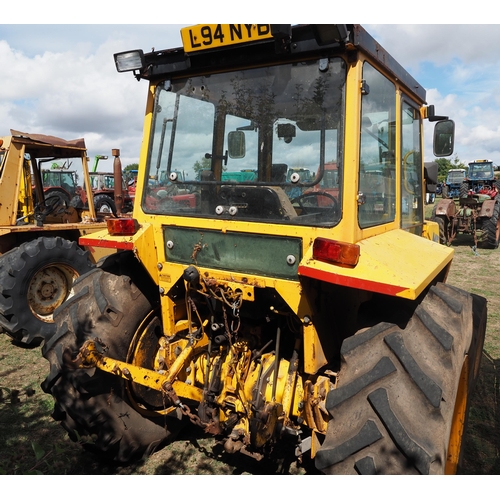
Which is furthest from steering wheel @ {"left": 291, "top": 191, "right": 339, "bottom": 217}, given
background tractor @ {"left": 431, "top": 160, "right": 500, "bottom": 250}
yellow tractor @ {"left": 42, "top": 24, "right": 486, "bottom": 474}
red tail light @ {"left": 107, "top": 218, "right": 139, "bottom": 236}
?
background tractor @ {"left": 431, "top": 160, "right": 500, "bottom": 250}

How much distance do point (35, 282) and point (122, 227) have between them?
3.39 metres

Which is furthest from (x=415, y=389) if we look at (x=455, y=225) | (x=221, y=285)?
(x=455, y=225)

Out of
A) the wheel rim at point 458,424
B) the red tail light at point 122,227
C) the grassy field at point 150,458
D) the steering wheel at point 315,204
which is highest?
the steering wheel at point 315,204

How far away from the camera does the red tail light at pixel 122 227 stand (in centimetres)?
282

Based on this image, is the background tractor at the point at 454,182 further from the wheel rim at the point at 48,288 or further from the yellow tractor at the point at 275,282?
the yellow tractor at the point at 275,282

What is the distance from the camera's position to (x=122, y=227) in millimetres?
2830

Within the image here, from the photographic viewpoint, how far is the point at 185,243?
2805 millimetres

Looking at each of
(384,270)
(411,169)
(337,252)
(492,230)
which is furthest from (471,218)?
(337,252)

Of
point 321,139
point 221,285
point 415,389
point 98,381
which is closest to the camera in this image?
point 415,389

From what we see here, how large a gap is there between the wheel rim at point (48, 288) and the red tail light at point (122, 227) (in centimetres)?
297

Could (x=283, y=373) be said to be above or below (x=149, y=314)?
below

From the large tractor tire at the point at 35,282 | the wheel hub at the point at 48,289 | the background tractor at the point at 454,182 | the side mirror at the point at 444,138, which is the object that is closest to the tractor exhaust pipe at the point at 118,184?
the large tractor tire at the point at 35,282

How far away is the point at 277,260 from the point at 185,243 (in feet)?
2.21

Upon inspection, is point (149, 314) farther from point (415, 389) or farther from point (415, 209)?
point (415, 209)
